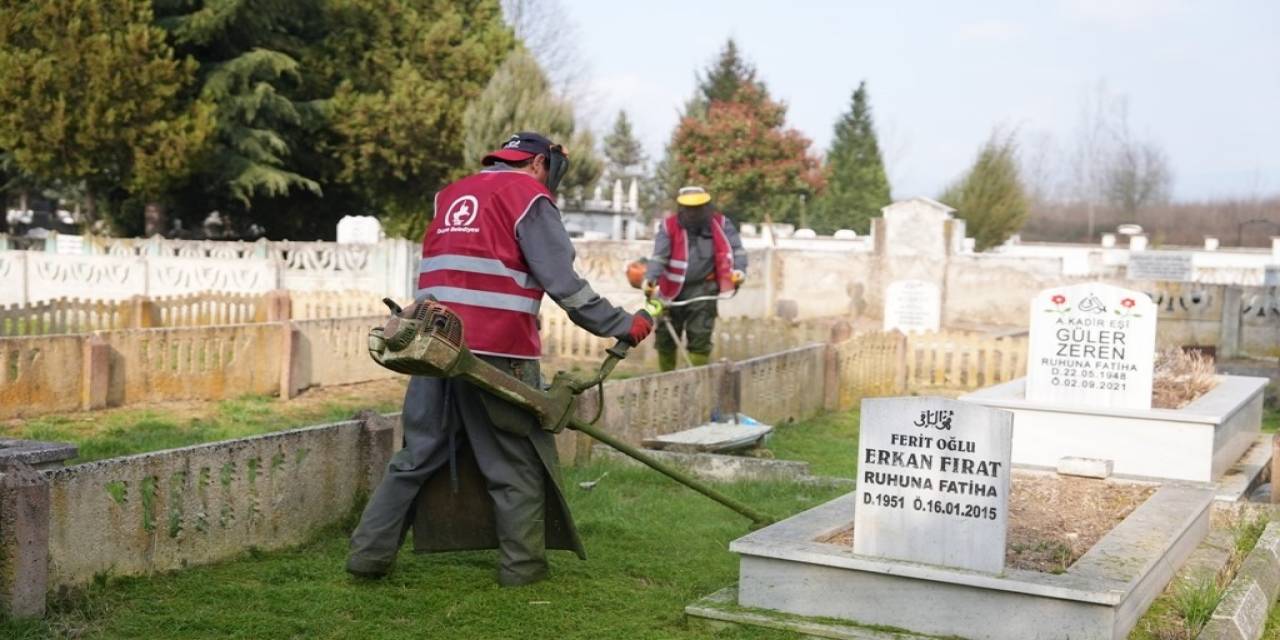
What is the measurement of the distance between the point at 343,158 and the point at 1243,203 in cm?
5744

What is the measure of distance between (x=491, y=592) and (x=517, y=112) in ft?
98.2

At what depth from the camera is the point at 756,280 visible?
27906 millimetres

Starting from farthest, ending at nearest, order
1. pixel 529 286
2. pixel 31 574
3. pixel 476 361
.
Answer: pixel 529 286 < pixel 476 361 < pixel 31 574

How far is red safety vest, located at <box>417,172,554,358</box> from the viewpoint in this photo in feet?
19.1

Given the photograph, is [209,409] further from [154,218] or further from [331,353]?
[154,218]

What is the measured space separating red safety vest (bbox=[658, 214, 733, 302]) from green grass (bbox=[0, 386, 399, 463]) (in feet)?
9.29

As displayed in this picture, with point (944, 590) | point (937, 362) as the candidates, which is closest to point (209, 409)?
point (944, 590)

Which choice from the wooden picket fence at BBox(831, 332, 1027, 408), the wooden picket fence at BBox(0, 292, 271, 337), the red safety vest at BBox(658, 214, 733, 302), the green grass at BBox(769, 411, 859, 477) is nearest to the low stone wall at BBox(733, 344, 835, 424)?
the green grass at BBox(769, 411, 859, 477)

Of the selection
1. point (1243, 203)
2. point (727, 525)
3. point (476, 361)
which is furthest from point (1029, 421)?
point (1243, 203)

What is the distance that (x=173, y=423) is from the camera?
1114cm

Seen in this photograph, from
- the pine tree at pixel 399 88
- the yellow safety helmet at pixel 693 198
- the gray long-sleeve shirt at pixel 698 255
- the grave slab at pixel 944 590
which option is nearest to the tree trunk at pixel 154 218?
the pine tree at pixel 399 88

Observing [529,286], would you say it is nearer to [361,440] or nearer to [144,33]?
[361,440]

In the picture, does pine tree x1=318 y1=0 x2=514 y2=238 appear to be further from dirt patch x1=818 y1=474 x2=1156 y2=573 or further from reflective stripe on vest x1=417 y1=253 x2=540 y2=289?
reflective stripe on vest x1=417 y1=253 x2=540 y2=289

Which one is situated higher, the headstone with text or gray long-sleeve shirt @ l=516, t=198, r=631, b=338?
the headstone with text
